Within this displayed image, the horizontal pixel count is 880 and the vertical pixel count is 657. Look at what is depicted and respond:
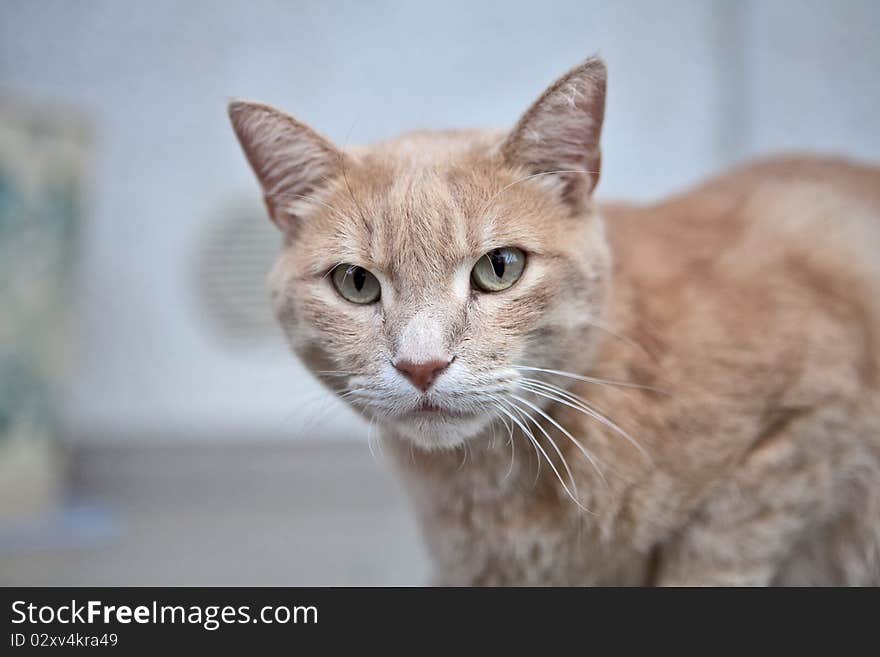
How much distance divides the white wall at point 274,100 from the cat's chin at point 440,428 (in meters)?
0.86

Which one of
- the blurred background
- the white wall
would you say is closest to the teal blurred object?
the blurred background

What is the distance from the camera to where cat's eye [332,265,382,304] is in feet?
3.05

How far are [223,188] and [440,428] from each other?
1.52 metres

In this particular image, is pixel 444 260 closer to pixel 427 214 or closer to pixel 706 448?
pixel 427 214

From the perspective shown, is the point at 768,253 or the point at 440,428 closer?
the point at 440,428

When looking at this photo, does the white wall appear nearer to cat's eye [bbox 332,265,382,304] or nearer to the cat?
the cat

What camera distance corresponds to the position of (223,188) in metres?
2.19

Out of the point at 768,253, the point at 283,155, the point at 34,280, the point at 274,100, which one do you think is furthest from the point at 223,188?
the point at 768,253

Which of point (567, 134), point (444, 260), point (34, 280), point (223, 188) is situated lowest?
point (444, 260)
